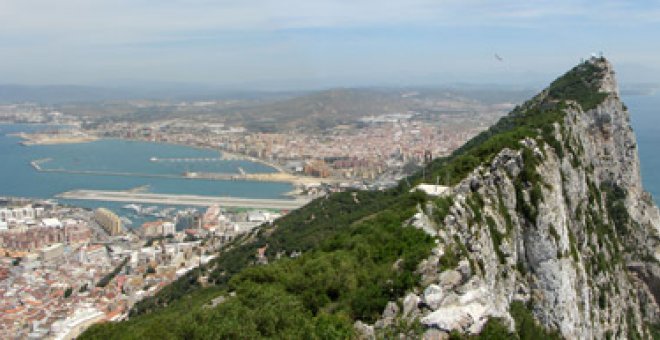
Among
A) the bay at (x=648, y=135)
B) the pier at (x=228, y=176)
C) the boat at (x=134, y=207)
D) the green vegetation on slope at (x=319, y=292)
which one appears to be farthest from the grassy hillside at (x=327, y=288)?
the pier at (x=228, y=176)

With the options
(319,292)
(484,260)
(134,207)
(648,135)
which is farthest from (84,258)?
(648,135)

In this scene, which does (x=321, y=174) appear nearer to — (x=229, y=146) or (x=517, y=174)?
(x=229, y=146)

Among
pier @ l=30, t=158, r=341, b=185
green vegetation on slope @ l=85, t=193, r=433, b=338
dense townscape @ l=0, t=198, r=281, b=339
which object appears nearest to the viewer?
green vegetation on slope @ l=85, t=193, r=433, b=338

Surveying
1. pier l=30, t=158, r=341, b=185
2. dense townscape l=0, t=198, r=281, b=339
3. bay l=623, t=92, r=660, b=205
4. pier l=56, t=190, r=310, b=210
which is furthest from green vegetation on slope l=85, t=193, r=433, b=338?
pier l=30, t=158, r=341, b=185

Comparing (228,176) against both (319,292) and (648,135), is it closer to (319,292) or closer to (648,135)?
(319,292)

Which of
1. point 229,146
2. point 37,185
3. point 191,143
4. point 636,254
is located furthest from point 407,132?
point 636,254

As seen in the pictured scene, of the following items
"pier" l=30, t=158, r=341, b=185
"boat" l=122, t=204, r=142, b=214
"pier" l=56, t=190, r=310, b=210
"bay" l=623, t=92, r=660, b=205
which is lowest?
"boat" l=122, t=204, r=142, b=214

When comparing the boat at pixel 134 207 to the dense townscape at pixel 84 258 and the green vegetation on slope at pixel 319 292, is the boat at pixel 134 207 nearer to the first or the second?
the dense townscape at pixel 84 258

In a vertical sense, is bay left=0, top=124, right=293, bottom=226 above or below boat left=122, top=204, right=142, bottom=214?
above

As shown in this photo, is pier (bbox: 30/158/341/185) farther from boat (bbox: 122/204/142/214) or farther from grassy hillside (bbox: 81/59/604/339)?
grassy hillside (bbox: 81/59/604/339)
